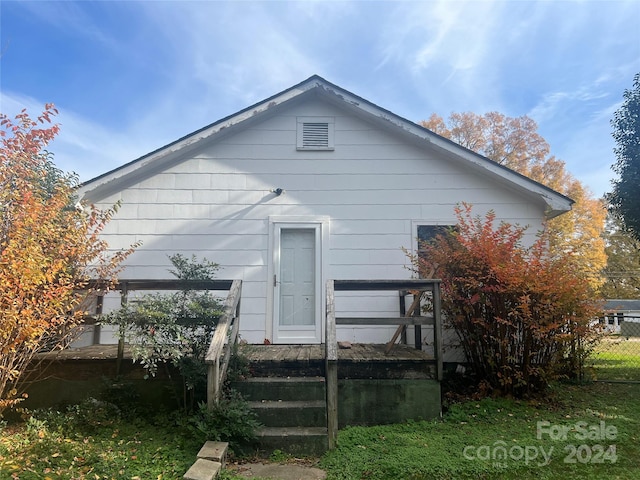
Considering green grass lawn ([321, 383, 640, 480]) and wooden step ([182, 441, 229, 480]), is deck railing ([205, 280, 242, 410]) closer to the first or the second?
wooden step ([182, 441, 229, 480])

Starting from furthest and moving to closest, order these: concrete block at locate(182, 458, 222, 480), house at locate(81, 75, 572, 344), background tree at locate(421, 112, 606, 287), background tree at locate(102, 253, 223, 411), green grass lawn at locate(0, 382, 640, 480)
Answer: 1. background tree at locate(421, 112, 606, 287)
2. house at locate(81, 75, 572, 344)
3. background tree at locate(102, 253, 223, 411)
4. green grass lawn at locate(0, 382, 640, 480)
5. concrete block at locate(182, 458, 222, 480)

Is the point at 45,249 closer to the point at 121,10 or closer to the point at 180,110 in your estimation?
the point at 121,10

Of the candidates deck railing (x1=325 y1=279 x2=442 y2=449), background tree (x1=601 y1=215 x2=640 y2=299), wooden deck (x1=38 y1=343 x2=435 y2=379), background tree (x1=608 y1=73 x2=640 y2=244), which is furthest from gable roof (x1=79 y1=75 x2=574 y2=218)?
background tree (x1=601 y1=215 x2=640 y2=299)

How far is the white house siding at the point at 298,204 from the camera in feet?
22.9

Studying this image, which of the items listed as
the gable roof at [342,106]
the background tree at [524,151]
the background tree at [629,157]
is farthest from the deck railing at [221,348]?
the background tree at [524,151]

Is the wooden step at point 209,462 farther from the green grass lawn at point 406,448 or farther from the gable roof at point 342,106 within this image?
the gable roof at point 342,106

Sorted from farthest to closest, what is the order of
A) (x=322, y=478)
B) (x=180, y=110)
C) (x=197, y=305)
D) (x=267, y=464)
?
(x=180, y=110) → (x=197, y=305) → (x=267, y=464) → (x=322, y=478)

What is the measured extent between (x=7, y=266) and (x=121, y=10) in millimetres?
6825

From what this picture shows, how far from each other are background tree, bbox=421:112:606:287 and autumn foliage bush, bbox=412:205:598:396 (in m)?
19.4

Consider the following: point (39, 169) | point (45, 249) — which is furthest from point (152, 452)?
point (39, 169)

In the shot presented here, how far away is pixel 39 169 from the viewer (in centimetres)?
483

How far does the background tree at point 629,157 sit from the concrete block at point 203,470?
9015mm

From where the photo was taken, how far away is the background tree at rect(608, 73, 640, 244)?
7.95 m

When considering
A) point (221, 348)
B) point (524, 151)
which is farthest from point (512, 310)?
point (524, 151)
